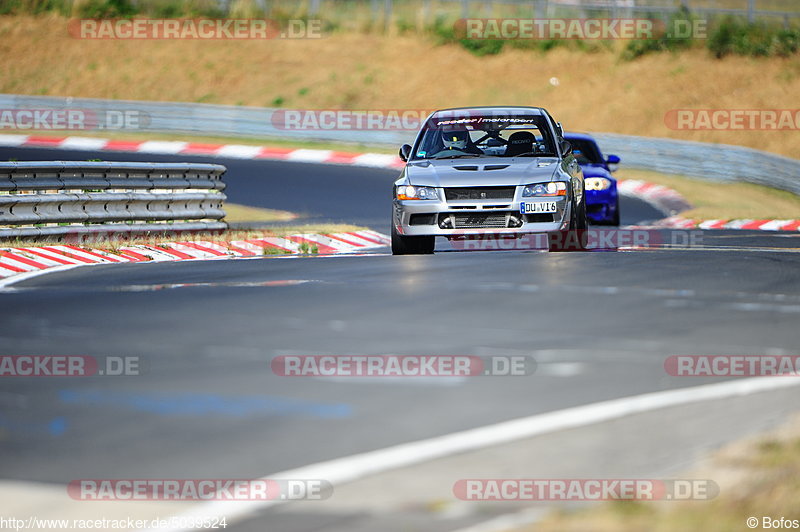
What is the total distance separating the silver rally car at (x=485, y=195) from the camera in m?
13.7

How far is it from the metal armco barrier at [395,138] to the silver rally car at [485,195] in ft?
47.1

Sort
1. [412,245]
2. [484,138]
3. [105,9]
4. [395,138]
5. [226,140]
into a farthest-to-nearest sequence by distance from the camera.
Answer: [105,9] → [226,140] → [395,138] → [484,138] → [412,245]

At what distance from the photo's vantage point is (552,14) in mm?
48562

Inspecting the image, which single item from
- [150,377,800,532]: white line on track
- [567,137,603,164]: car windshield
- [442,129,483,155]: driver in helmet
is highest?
[442,129,483,155]: driver in helmet

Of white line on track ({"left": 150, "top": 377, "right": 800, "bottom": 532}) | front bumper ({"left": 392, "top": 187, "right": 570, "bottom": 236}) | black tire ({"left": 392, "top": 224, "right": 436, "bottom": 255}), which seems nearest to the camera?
white line on track ({"left": 150, "top": 377, "right": 800, "bottom": 532})

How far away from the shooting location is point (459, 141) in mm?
14984

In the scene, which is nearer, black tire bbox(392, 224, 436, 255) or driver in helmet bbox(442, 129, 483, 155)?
black tire bbox(392, 224, 436, 255)

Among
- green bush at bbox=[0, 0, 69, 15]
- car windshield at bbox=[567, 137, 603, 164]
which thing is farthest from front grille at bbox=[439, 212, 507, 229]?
green bush at bbox=[0, 0, 69, 15]

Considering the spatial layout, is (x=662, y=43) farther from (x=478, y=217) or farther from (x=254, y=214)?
(x=478, y=217)

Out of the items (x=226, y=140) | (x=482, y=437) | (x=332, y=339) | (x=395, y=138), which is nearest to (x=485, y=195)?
(x=332, y=339)

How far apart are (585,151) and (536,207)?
Result: 7.56 m

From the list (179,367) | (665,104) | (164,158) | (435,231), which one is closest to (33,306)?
(179,367)

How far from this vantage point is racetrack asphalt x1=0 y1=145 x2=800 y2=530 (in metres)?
5.70

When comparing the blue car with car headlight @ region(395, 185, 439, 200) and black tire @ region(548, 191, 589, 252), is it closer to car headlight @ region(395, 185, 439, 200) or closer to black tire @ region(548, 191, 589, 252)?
black tire @ region(548, 191, 589, 252)
